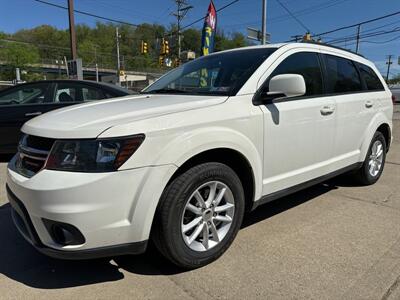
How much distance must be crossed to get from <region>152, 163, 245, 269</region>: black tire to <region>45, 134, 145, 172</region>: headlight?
1.31ft

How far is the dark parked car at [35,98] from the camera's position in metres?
6.25

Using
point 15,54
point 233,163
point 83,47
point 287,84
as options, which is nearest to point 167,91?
point 233,163

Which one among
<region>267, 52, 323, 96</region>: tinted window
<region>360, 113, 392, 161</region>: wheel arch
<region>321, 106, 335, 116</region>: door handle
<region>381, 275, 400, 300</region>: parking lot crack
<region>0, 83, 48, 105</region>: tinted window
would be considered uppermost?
<region>267, 52, 323, 96</region>: tinted window

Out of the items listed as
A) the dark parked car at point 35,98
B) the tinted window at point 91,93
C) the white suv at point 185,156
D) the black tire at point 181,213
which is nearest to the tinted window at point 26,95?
the dark parked car at point 35,98

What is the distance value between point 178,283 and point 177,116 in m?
1.17

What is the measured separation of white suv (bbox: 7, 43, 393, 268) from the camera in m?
2.25

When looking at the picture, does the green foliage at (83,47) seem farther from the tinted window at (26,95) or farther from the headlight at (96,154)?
the headlight at (96,154)

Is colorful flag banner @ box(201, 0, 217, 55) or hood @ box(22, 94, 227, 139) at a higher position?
colorful flag banner @ box(201, 0, 217, 55)

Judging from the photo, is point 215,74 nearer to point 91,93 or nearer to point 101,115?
point 101,115

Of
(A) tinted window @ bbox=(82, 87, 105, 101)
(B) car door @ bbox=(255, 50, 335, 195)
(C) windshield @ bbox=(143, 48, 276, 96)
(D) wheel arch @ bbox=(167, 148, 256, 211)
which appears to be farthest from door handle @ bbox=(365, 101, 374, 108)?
(A) tinted window @ bbox=(82, 87, 105, 101)

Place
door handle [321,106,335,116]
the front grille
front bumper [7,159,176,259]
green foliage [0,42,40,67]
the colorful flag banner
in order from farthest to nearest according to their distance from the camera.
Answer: green foliage [0,42,40,67] < the colorful flag banner < door handle [321,106,335,116] < the front grille < front bumper [7,159,176,259]

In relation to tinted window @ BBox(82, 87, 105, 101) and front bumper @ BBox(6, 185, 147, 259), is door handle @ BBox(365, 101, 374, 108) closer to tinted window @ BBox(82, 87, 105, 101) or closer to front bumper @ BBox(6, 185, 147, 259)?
front bumper @ BBox(6, 185, 147, 259)

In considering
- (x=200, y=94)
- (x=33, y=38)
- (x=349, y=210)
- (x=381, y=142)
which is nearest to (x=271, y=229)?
(x=349, y=210)

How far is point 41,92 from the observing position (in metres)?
6.50
